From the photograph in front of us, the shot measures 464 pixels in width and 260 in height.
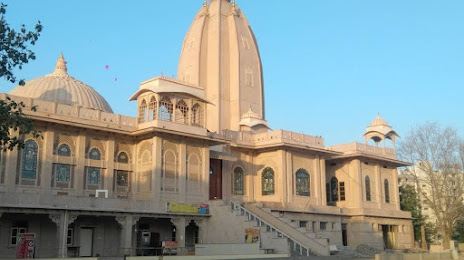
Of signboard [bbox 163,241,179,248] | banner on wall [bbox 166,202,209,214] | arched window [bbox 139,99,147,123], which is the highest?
arched window [bbox 139,99,147,123]

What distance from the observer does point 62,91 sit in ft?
120

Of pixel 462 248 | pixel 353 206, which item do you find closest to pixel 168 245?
pixel 353 206

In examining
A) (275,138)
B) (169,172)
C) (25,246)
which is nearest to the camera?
(25,246)

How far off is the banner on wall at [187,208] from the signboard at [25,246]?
A: 8.28 metres

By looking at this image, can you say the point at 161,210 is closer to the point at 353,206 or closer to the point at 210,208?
the point at 210,208

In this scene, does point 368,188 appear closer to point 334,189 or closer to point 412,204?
point 334,189

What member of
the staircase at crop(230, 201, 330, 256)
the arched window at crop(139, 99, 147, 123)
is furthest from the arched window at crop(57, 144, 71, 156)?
the staircase at crop(230, 201, 330, 256)

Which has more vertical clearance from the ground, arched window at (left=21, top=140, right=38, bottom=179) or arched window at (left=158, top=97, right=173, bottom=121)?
arched window at (left=158, top=97, right=173, bottom=121)

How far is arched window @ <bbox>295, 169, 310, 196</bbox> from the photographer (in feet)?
134

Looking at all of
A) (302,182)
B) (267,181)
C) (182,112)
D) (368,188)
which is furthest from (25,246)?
(368,188)

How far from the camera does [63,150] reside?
102 feet

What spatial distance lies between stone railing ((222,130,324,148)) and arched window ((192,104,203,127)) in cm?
347

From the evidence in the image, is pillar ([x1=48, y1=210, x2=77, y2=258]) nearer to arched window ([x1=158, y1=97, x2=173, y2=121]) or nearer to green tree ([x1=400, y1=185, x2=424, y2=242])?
arched window ([x1=158, y1=97, x2=173, y2=121])

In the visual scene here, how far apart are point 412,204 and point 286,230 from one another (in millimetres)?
29991
